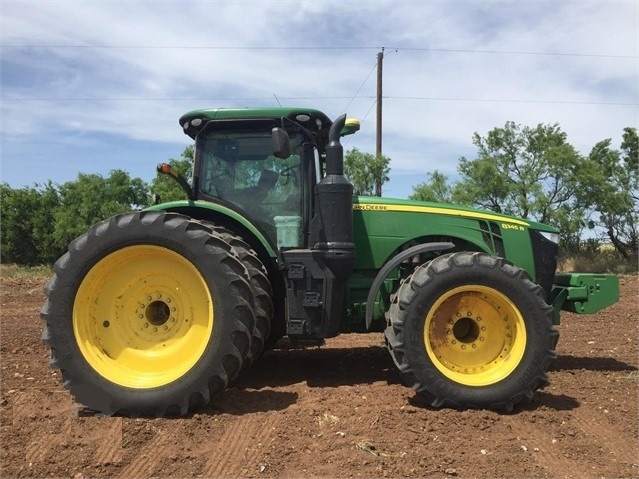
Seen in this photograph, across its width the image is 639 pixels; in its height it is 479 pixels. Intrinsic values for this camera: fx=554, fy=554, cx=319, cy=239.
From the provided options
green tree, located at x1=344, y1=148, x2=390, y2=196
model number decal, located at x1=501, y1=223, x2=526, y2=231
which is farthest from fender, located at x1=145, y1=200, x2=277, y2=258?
green tree, located at x1=344, y1=148, x2=390, y2=196

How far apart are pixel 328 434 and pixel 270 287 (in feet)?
4.31

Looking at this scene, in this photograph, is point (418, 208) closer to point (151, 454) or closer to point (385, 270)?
point (385, 270)

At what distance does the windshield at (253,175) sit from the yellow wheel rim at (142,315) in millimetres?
899

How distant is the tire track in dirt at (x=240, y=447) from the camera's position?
10.3 feet

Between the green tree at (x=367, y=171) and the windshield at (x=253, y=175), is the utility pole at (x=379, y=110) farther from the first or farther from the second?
the windshield at (x=253, y=175)

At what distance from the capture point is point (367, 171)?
20.7 metres

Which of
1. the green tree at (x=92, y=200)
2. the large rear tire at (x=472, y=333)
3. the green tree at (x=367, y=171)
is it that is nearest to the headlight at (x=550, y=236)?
the large rear tire at (x=472, y=333)

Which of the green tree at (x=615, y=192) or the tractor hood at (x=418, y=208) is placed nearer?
the tractor hood at (x=418, y=208)

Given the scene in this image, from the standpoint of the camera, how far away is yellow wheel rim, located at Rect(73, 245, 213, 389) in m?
4.14

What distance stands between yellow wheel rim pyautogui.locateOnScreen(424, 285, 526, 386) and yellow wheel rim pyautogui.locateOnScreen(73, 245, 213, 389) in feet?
5.84

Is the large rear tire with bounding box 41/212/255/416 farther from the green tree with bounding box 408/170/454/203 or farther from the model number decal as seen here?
the green tree with bounding box 408/170/454/203

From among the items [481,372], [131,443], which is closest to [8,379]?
[131,443]

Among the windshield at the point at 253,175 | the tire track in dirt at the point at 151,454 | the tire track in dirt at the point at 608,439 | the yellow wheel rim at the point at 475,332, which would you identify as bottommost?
the tire track in dirt at the point at 151,454

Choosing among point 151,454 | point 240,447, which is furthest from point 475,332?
point 151,454
